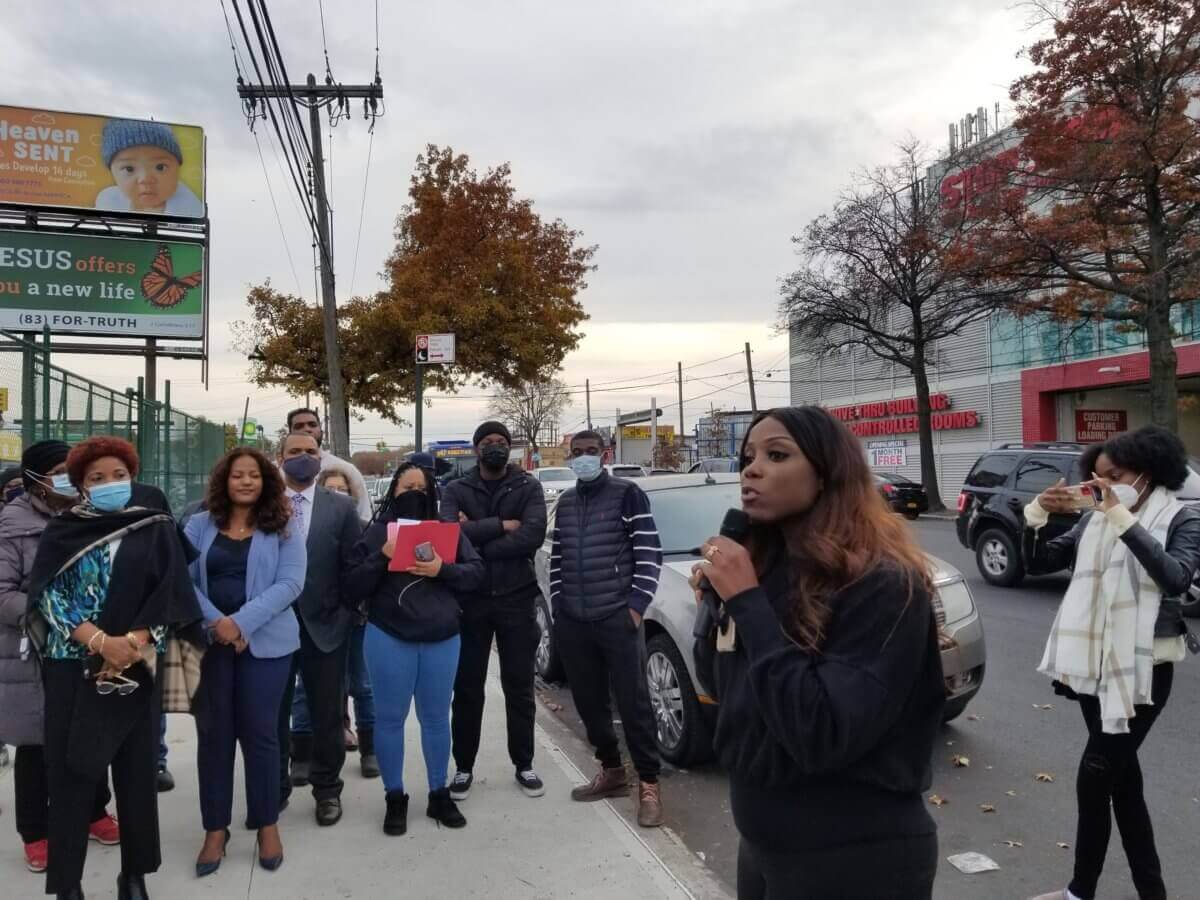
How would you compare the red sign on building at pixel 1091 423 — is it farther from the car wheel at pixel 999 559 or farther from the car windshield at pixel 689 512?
the car windshield at pixel 689 512

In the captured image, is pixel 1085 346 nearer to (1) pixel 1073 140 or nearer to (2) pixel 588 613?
(1) pixel 1073 140

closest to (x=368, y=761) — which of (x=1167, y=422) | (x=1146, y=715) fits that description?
(x=1146, y=715)

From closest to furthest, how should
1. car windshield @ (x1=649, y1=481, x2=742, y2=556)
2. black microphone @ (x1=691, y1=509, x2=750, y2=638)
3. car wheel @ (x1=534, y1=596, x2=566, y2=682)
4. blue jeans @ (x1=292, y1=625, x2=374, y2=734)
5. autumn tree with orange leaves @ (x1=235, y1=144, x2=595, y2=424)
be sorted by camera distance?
1. black microphone @ (x1=691, y1=509, x2=750, y2=638)
2. blue jeans @ (x1=292, y1=625, x2=374, y2=734)
3. car windshield @ (x1=649, y1=481, x2=742, y2=556)
4. car wheel @ (x1=534, y1=596, x2=566, y2=682)
5. autumn tree with orange leaves @ (x1=235, y1=144, x2=595, y2=424)

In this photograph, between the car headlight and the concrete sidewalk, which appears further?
the car headlight

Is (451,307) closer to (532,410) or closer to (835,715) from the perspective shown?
(835,715)

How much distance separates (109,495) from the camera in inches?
136

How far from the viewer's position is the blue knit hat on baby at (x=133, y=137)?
18062 millimetres

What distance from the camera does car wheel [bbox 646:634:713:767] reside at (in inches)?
198

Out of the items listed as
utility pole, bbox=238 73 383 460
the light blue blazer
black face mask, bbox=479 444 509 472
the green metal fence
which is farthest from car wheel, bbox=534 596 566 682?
utility pole, bbox=238 73 383 460

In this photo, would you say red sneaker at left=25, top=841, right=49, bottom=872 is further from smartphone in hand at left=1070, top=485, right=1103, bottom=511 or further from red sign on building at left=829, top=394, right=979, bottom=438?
red sign on building at left=829, top=394, right=979, bottom=438

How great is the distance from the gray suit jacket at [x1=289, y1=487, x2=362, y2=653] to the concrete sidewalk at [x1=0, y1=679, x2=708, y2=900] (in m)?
0.90

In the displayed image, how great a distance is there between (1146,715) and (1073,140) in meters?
18.7

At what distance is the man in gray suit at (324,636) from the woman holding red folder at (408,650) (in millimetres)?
225

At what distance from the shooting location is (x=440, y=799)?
14.3 feet
